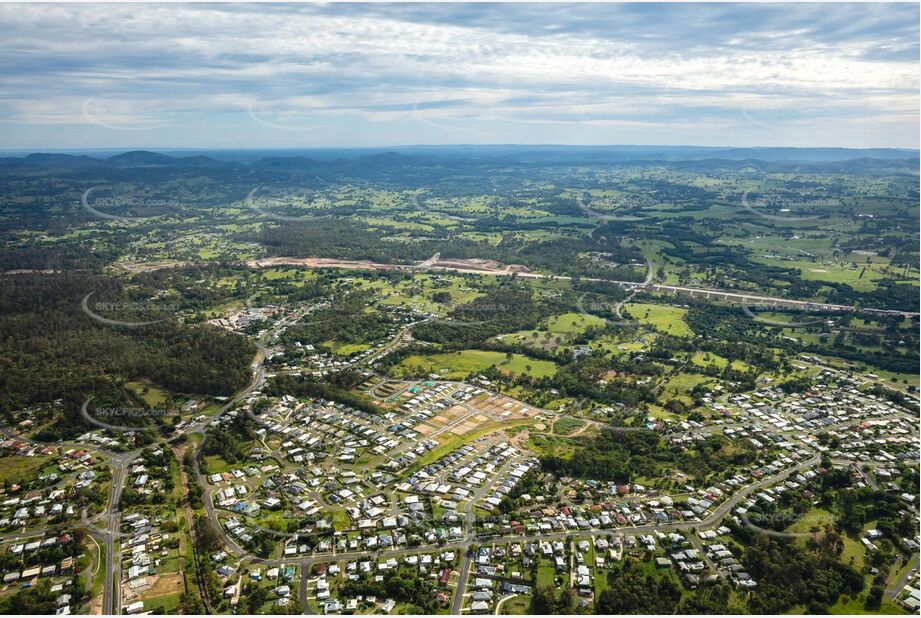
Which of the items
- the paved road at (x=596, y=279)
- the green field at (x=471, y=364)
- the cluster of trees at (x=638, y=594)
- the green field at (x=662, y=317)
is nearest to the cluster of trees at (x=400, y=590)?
the cluster of trees at (x=638, y=594)

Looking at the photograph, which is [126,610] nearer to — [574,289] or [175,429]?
[175,429]

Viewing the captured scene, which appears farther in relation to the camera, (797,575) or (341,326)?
(341,326)

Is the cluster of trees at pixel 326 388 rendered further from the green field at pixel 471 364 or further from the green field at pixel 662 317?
the green field at pixel 662 317

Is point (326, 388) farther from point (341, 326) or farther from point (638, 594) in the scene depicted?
point (638, 594)

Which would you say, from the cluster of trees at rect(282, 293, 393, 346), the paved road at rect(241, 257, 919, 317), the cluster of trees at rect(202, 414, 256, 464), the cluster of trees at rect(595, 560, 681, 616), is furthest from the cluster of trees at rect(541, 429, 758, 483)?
the paved road at rect(241, 257, 919, 317)

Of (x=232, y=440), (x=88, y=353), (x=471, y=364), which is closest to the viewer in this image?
(x=232, y=440)

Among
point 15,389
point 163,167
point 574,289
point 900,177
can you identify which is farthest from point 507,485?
point 900,177

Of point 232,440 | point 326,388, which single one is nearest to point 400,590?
point 232,440

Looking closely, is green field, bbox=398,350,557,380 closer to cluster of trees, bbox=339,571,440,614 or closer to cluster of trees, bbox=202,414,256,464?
cluster of trees, bbox=202,414,256,464

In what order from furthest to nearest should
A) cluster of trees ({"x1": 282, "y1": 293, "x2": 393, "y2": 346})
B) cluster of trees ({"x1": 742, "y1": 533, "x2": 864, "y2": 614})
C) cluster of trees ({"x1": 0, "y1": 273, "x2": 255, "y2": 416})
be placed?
1. cluster of trees ({"x1": 282, "y1": 293, "x2": 393, "y2": 346})
2. cluster of trees ({"x1": 0, "y1": 273, "x2": 255, "y2": 416})
3. cluster of trees ({"x1": 742, "y1": 533, "x2": 864, "y2": 614})

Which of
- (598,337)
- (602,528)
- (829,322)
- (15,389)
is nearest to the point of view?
(602,528)

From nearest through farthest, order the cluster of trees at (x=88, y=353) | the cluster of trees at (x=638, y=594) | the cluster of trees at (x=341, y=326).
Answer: the cluster of trees at (x=638, y=594) < the cluster of trees at (x=88, y=353) < the cluster of trees at (x=341, y=326)
